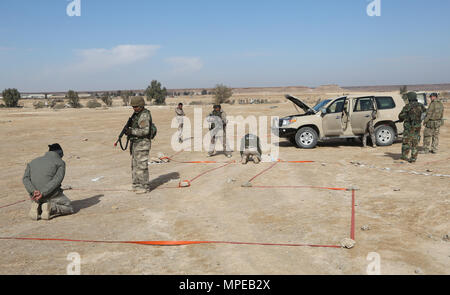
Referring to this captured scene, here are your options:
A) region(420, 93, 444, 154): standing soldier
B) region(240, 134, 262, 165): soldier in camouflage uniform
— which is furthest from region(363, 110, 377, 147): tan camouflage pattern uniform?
region(240, 134, 262, 165): soldier in camouflage uniform

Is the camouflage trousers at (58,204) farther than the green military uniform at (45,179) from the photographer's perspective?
Yes

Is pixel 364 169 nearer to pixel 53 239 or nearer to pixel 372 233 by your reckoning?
pixel 372 233

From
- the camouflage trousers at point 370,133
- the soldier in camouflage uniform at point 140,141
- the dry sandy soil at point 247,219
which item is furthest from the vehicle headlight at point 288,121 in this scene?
the soldier in camouflage uniform at point 140,141

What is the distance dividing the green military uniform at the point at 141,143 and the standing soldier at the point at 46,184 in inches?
66.4

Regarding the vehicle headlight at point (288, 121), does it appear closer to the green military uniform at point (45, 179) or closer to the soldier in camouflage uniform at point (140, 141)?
the soldier in camouflage uniform at point (140, 141)

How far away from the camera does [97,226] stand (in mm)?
5660

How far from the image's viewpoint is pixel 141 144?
744 cm

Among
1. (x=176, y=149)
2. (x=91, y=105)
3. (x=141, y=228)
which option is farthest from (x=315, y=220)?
(x=91, y=105)

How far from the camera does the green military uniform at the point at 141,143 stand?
7.34 m

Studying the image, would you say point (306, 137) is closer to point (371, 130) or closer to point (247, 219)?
point (371, 130)

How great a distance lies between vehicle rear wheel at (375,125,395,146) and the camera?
1196 centimetres

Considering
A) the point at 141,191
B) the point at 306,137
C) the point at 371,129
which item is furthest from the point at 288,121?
the point at 141,191

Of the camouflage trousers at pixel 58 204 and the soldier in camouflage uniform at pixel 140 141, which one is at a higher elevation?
the soldier in camouflage uniform at pixel 140 141
